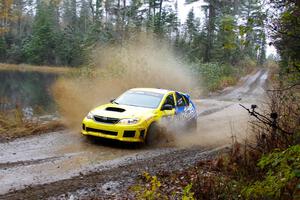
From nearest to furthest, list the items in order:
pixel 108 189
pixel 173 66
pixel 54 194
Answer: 1. pixel 54 194
2. pixel 108 189
3. pixel 173 66

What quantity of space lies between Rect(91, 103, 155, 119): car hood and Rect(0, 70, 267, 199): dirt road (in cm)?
89

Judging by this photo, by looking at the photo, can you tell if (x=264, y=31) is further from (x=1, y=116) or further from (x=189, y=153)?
(x=1, y=116)

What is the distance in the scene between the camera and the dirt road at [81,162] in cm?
717

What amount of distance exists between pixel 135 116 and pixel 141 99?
1511mm

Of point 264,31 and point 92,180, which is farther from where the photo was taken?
point 92,180

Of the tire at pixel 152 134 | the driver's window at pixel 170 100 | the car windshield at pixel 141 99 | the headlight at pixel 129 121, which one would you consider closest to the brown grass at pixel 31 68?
the car windshield at pixel 141 99

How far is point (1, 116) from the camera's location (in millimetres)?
13609

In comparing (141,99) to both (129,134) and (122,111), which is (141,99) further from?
(129,134)

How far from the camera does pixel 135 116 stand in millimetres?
11203

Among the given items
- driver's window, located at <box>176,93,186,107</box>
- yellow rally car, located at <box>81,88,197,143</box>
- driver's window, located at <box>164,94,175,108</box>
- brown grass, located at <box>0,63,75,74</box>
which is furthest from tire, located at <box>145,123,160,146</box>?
brown grass, located at <box>0,63,75,74</box>

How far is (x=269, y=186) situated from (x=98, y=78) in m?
17.8

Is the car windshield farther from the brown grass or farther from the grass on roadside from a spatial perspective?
the brown grass

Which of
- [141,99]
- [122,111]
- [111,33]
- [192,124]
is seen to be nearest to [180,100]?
[192,124]

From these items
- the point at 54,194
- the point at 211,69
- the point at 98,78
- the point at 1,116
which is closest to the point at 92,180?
the point at 54,194
